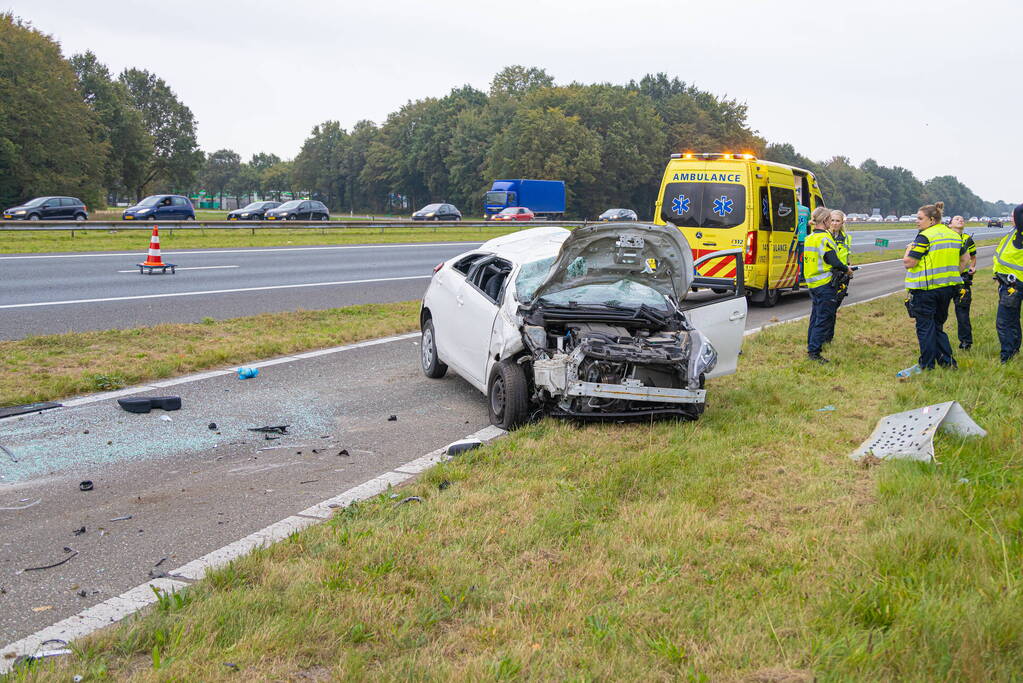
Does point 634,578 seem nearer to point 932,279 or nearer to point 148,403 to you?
point 148,403

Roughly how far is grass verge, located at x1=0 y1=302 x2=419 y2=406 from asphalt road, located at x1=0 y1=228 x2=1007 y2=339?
951 mm

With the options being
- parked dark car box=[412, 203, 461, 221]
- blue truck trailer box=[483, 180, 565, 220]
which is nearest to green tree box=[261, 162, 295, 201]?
blue truck trailer box=[483, 180, 565, 220]

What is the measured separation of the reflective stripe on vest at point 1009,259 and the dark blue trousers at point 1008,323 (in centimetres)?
17

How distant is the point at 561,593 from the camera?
12.6ft

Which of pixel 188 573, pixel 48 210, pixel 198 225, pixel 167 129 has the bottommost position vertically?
pixel 188 573

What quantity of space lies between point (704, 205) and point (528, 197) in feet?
147

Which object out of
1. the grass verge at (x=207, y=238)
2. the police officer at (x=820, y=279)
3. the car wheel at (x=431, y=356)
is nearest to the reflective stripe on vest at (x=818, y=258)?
the police officer at (x=820, y=279)

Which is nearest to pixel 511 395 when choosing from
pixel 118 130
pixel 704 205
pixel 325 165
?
pixel 704 205

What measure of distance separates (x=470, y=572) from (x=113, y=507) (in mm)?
2250

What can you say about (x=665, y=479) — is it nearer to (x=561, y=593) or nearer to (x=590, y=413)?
(x=590, y=413)

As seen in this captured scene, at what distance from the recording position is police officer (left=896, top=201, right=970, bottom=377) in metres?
8.73

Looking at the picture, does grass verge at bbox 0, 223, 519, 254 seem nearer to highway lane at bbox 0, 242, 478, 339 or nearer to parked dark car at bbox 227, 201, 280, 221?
highway lane at bbox 0, 242, 478, 339

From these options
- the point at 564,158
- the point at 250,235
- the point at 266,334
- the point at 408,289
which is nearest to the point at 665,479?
the point at 266,334

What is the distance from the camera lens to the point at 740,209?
15.0 meters
